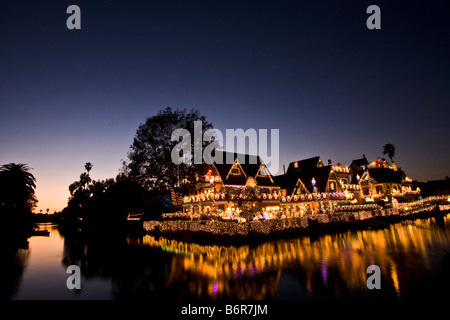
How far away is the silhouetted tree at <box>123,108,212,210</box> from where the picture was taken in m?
26.8

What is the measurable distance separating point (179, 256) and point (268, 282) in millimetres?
7302

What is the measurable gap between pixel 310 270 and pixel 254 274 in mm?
2503

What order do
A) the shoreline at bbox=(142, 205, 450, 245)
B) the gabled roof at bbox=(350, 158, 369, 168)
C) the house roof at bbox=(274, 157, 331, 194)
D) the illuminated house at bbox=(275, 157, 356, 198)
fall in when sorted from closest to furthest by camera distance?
1. the shoreline at bbox=(142, 205, 450, 245)
2. the illuminated house at bbox=(275, 157, 356, 198)
3. the house roof at bbox=(274, 157, 331, 194)
4. the gabled roof at bbox=(350, 158, 369, 168)

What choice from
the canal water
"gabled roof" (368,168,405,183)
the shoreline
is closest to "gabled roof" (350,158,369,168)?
"gabled roof" (368,168,405,183)

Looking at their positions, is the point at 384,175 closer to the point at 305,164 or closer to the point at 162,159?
the point at 305,164

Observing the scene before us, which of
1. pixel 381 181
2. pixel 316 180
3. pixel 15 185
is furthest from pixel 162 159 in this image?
pixel 381 181

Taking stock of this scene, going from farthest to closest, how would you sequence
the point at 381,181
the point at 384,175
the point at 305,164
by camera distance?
the point at 305,164 < the point at 384,175 < the point at 381,181

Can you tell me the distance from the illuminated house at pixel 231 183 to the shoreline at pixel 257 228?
12.2 ft

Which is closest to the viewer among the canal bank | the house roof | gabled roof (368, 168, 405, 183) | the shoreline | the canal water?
the canal water

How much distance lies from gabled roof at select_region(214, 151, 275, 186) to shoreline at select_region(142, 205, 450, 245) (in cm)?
1114

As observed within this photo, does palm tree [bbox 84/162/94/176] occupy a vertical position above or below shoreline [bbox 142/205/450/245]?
above

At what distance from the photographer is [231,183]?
33188 millimetres

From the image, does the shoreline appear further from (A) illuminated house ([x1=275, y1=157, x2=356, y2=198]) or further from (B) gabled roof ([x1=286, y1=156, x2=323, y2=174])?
(B) gabled roof ([x1=286, y1=156, x2=323, y2=174])
